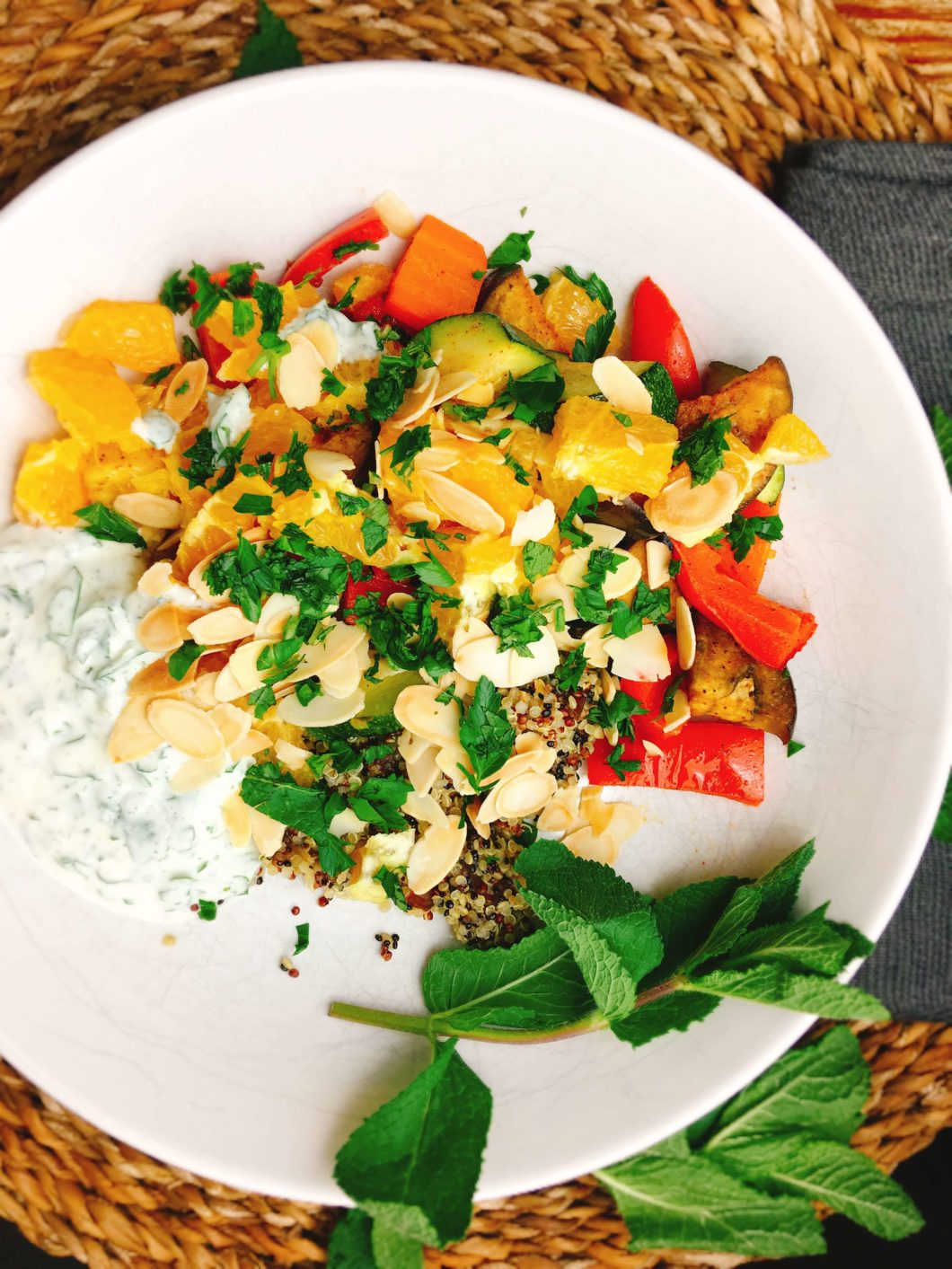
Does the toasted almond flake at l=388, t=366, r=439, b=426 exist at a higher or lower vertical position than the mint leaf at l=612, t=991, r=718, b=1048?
higher

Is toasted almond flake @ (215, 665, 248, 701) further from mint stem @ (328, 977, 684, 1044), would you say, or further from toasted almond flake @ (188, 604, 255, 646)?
mint stem @ (328, 977, 684, 1044)

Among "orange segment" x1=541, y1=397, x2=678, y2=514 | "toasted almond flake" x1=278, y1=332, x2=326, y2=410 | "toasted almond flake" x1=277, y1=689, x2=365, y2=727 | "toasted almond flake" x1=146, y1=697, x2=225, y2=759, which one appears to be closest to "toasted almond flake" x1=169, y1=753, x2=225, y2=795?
"toasted almond flake" x1=146, y1=697, x2=225, y2=759

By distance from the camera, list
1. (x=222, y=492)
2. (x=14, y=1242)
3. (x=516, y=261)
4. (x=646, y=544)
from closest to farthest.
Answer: (x=222, y=492) < (x=646, y=544) < (x=516, y=261) < (x=14, y=1242)

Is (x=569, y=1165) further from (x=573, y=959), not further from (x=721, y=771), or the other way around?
(x=721, y=771)

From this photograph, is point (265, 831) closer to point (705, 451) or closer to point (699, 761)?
point (699, 761)

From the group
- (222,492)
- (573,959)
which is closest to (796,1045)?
(573,959)

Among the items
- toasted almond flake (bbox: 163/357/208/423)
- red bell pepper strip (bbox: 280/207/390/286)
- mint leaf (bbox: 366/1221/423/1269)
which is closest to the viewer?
toasted almond flake (bbox: 163/357/208/423)

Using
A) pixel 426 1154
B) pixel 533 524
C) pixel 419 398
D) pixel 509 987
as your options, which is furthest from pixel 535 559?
pixel 426 1154
